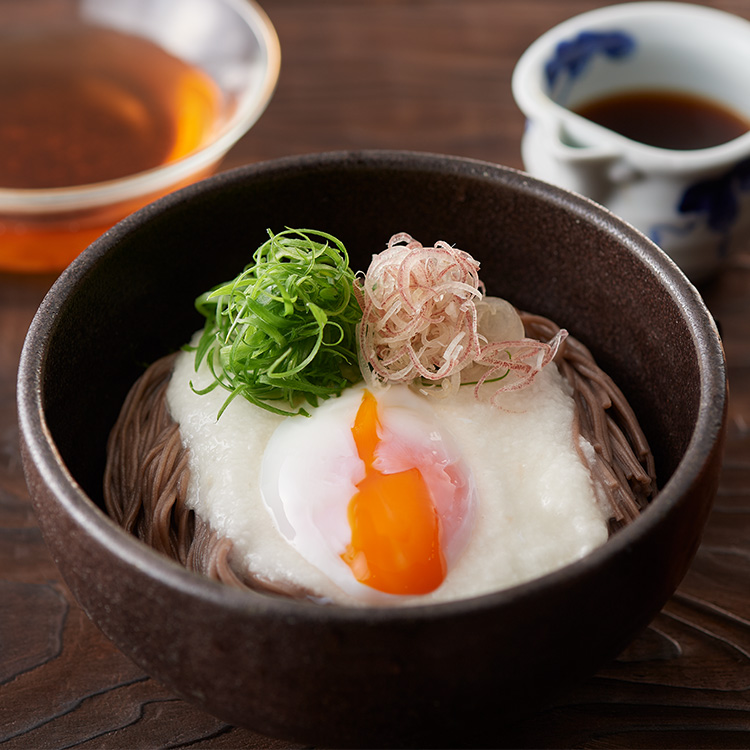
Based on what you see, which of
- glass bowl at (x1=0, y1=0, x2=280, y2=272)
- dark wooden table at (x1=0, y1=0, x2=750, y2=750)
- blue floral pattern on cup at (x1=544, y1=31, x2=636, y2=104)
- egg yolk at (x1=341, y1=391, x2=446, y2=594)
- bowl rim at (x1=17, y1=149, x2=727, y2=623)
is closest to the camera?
bowl rim at (x1=17, y1=149, x2=727, y2=623)

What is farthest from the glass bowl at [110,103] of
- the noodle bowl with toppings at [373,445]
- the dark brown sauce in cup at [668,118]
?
the dark brown sauce in cup at [668,118]

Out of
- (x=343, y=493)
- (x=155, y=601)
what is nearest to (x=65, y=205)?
(x=343, y=493)

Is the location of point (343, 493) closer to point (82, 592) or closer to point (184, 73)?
point (82, 592)

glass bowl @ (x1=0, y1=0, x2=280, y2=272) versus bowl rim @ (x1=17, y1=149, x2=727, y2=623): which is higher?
bowl rim @ (x1=17, y1=149, x2=727, y2=623)

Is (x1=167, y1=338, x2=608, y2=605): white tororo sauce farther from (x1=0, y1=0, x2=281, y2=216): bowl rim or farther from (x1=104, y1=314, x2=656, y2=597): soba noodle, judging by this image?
(x1=0, y1=0, x2=281, y2=216): bowl rim

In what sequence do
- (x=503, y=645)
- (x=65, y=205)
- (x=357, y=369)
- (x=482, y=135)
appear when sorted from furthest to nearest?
1. (x=482, y=135)
2. (x=65, y=205)
3. (x=357, y=369)
4. (x=503, y=645)

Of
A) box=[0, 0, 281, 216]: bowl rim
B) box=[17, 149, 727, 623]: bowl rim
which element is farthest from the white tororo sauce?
box=[0, 0, 281, 216]: bowl rim

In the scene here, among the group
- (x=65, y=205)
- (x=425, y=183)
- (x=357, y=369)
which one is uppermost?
(x=425, y=183)

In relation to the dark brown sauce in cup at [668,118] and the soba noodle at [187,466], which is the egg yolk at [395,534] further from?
the dark brown sauce in cup at [668,118]
